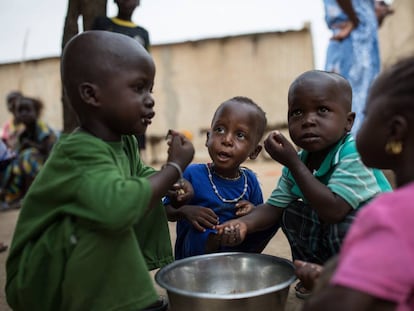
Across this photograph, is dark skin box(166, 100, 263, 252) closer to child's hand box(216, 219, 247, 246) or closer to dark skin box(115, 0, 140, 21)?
child's hand box(216, 219, 247, 246)

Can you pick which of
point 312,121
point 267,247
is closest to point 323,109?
point 312,121

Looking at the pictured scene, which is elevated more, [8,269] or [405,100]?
[405,100]

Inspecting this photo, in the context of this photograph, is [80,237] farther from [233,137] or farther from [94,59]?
[233,137]

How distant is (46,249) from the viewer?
4.38 feet

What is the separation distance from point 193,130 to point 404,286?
9.68 m

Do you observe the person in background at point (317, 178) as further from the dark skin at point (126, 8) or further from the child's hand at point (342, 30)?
the child's hand at point (342, 30)

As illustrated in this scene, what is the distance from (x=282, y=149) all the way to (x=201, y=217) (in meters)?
0.48

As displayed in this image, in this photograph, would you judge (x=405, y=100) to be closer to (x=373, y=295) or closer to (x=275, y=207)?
(x=373, y=295)

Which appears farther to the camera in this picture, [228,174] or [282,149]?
[228,174]

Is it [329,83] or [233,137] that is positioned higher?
[329,83]

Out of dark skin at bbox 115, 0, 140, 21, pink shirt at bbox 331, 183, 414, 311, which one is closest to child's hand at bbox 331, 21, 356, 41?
dark skin at bbox 115, 0, 140, 21

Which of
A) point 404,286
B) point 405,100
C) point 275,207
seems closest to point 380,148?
point 405,100

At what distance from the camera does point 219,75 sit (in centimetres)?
1030

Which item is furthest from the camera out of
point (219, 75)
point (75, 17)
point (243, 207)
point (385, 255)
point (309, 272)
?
point (219, 75)
